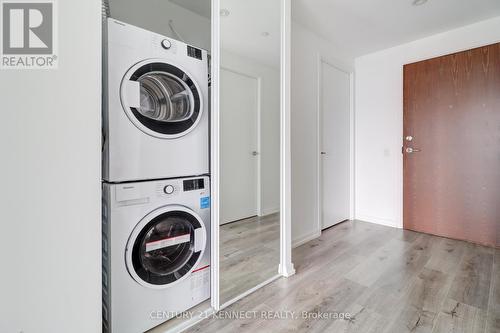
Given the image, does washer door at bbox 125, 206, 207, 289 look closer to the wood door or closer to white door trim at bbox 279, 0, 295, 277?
white door trim at bbox 279, 0, 295, 277

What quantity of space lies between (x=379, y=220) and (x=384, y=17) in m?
2.47

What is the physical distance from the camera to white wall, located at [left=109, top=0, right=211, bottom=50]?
1.73 metres

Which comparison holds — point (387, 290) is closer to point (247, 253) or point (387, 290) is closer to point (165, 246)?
point (247, 253)

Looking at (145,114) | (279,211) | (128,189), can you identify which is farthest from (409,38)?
(128,189)

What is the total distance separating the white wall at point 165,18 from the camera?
5.67 feet

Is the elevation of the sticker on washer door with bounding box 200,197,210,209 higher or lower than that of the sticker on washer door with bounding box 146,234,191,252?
higher

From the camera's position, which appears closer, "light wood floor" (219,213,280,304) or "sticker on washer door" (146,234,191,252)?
"sticker on washer door" (146,234,191,252)

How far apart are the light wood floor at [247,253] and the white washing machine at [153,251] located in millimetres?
132

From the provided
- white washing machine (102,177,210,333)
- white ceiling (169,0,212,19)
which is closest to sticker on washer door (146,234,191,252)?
white washing machine (102,177,210,333)

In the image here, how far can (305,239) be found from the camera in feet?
8.78

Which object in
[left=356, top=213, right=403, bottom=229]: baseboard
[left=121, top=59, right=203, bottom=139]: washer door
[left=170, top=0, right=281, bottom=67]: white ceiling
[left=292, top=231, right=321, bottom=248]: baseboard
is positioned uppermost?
[left=170, top=0, right=281, bottom=67]: white ceiling

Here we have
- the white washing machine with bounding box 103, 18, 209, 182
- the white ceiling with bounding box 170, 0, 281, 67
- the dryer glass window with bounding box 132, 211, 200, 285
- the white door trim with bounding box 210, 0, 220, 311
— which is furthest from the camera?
the white ceiling with bounding box 170, 0, 281, 67

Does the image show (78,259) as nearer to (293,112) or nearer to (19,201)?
(19,201)

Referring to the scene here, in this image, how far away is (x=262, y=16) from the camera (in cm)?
186
